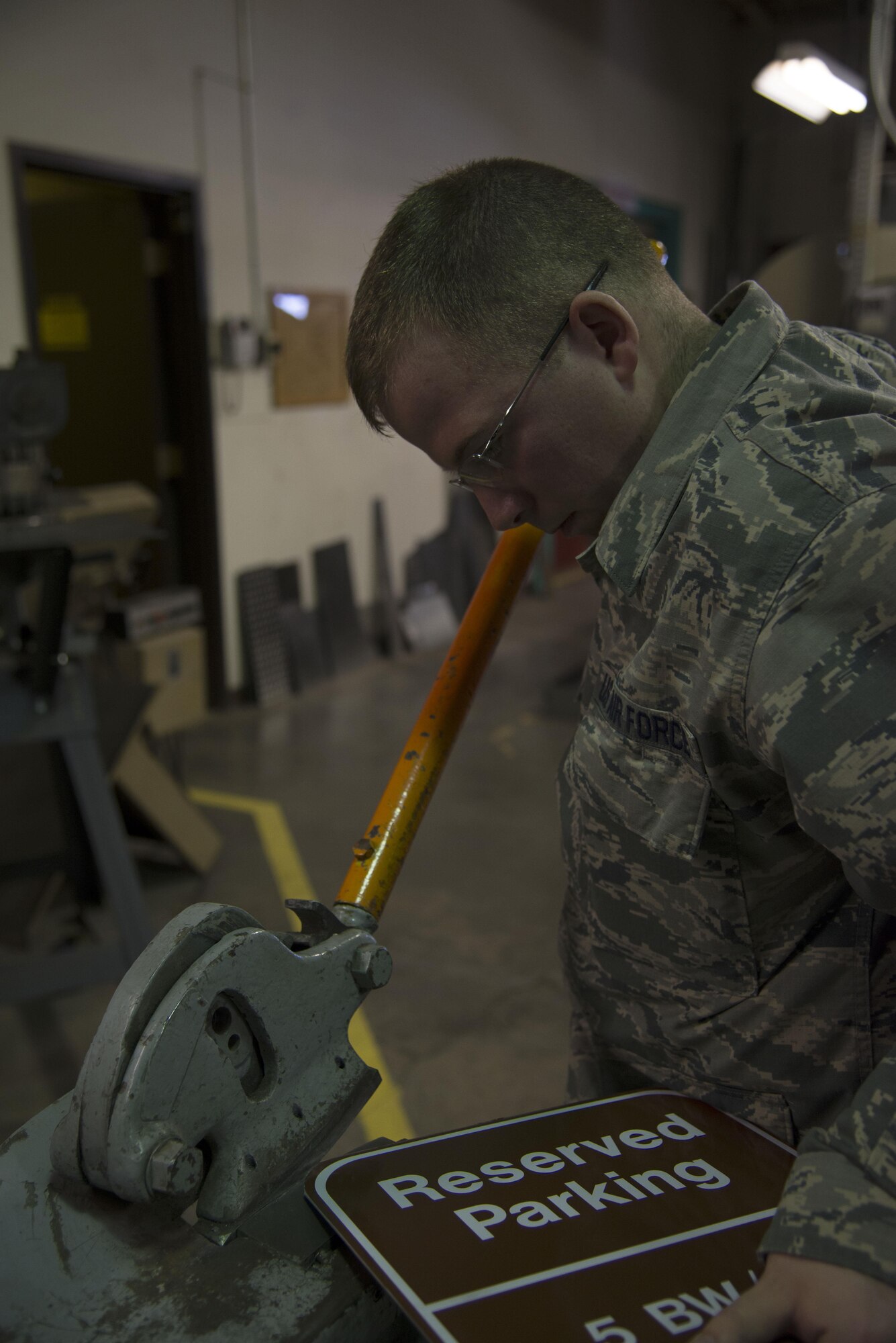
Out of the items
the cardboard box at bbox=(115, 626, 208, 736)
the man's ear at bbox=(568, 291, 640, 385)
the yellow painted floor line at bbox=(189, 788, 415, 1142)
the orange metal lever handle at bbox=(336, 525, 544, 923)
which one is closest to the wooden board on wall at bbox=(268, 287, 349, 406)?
the cardboard box at bbox=(115, 626, 208, 736)

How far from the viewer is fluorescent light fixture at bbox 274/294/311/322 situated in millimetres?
4680

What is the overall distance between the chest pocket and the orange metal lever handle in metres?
0.16

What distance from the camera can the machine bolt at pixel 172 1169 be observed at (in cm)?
Answer: 66

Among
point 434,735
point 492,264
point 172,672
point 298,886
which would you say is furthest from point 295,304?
point 492,264

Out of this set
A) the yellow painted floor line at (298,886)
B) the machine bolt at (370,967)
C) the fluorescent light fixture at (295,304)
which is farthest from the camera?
the fluorescent light fixture at (295,304)

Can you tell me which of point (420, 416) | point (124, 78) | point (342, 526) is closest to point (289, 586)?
point (342, 526)

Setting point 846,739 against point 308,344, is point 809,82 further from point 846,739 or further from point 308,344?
point 846,739

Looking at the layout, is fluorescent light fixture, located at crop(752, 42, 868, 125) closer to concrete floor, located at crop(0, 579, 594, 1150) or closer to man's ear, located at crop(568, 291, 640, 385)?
concrete floor, located at crop(0, 579, 594, 1150)

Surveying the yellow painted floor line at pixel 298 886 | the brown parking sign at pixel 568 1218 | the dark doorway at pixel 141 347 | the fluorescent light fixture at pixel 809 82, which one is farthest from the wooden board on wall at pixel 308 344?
the brown parking sign at pixel 568 1218

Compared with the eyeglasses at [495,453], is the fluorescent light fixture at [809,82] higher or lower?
higher

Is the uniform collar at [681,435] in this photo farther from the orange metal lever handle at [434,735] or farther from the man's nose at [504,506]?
the orange metal lever handle at [434,735]

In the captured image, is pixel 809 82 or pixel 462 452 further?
pixel 809 82

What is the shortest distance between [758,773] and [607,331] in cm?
35

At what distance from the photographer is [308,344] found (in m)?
4.92
